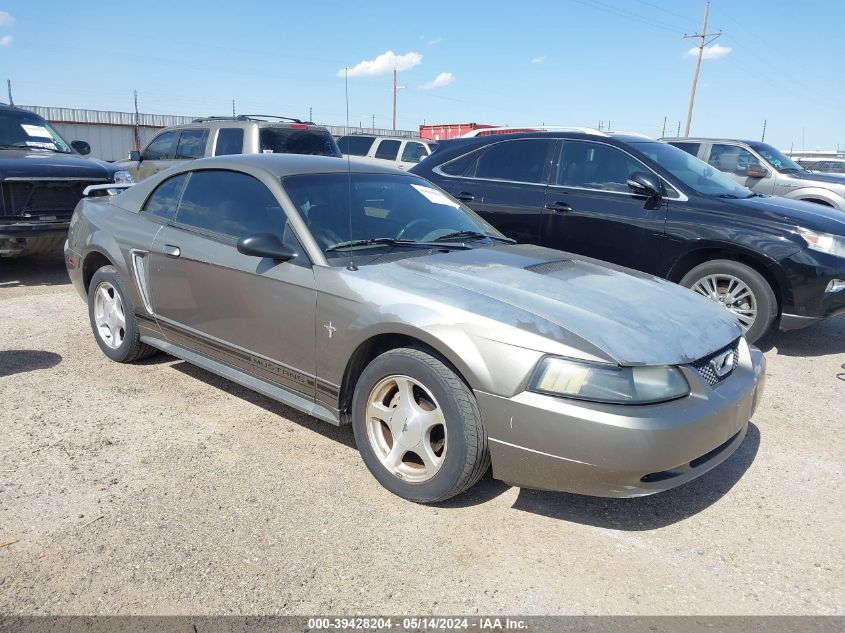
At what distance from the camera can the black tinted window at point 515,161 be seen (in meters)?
6.56

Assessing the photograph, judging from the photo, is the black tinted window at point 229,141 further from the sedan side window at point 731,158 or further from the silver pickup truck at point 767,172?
the sedan side window at point 731,158

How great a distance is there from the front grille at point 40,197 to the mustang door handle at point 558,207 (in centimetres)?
521

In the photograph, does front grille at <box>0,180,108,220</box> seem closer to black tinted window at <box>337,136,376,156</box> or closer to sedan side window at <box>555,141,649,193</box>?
sedan side window at <box>555,141,649,193</box>

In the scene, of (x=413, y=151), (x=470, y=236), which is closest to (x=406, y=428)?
(x=470, y=236)

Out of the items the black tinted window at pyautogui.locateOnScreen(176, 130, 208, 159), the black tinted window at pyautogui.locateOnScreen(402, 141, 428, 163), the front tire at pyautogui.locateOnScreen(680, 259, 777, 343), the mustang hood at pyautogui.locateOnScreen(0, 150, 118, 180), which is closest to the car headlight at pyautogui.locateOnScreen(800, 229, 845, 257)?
the front tire at pyautogui.locateOnScreen(680, 259, 777, 343)

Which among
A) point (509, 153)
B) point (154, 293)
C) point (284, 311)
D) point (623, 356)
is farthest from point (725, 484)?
point (509, 153)

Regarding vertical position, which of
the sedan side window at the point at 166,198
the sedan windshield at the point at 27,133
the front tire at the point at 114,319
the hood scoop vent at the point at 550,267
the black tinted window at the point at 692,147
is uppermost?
the black tinted window at the point at 692,147

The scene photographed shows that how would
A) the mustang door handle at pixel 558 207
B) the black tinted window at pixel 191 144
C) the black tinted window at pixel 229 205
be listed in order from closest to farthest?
the black tinted window at pixel 229 205 → the mustang door handle at pixel 558 207 → the black tinted window at pixel 191 144

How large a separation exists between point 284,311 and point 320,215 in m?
0.56

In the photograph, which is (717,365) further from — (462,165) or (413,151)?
(413,151)

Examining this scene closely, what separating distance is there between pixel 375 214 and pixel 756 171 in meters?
9.06

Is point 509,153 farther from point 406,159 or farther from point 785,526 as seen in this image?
point 406,159

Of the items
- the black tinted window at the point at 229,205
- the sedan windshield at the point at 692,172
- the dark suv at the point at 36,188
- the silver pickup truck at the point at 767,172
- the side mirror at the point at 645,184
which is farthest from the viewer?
the silver pickup truck at the point at 767,172

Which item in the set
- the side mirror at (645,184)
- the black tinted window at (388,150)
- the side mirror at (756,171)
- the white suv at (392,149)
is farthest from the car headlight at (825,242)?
the black tinted window at (388,150)
